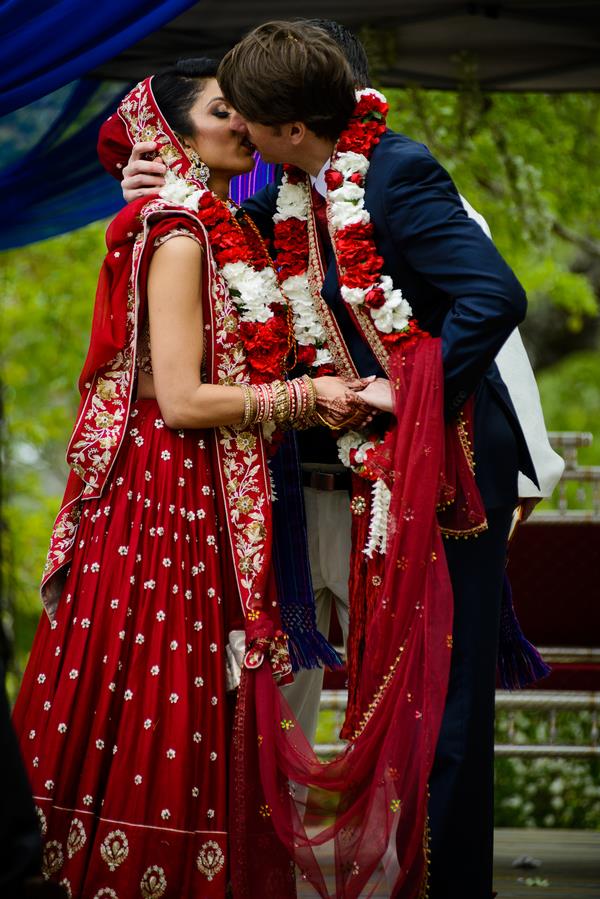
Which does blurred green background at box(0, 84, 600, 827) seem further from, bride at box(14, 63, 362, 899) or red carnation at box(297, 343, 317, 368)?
bride at box(14, 63, 362, 899)

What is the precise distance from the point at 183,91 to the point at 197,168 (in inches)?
7.9

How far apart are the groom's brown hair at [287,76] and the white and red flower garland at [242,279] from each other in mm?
252

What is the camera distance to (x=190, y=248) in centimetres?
293

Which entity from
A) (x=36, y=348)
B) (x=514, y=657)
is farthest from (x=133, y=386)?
(x=36, y=348)

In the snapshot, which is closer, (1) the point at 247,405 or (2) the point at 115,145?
(1) the point at 247,405

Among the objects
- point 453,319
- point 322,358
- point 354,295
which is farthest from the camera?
point 322,358

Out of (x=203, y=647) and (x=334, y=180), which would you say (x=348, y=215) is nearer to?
(x=334, y=180)

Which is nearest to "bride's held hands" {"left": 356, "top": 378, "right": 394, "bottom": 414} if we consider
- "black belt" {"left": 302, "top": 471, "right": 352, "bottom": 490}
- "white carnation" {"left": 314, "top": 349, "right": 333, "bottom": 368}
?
"white carnation" {"left": 314, "top": 349, "right": 333, "bottom": 368}

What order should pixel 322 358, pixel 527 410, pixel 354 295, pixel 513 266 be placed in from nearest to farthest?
pixel 354 295
pixel 322 358
pixel 527 410
pixel 513 266

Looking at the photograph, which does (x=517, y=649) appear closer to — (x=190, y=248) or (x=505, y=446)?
(x=505, y=446)

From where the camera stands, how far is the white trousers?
10.9 feet

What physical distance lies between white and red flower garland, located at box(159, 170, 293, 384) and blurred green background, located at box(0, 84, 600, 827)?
250 cm

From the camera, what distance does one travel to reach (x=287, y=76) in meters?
2.82

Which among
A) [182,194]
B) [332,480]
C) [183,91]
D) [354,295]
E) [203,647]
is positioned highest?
[183,91]
